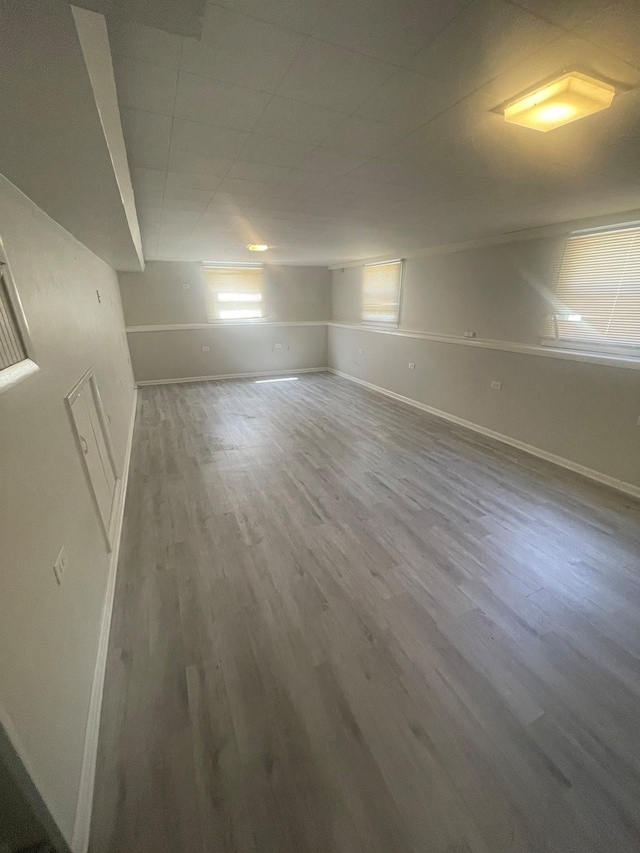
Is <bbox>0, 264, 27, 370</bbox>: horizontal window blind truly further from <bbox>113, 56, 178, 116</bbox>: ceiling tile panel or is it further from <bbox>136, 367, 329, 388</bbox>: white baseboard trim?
<bbox>136, 367, 329, 388</bbox>: white baseboard trim

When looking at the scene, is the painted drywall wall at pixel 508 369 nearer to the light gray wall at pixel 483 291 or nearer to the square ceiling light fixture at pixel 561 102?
the light gray wall at pixel 483 291

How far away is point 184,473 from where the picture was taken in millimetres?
3395

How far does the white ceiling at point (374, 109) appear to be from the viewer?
37.1 inches

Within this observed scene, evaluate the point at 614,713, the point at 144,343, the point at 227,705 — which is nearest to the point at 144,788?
the point at 227,705

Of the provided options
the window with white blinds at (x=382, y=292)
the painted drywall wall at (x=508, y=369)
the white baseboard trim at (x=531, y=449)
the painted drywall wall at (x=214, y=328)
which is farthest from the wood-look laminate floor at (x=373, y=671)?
the painted drywall wall at (x=214, y=328)

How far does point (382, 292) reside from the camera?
6.03m

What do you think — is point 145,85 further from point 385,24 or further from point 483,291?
point 483,291

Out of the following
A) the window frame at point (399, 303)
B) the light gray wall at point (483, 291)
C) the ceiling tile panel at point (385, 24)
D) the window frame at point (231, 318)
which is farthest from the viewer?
the window frame at point (231, 318)

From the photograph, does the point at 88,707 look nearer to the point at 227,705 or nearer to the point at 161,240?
the point at 227,705

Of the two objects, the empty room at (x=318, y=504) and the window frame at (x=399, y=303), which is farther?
the window frame at (x=399, y=303)

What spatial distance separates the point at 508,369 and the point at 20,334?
4289 mm

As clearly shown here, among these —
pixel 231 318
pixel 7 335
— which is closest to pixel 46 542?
pixel 7 335

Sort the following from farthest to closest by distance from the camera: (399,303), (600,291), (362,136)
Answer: (399,303), (600,291), (362,136)

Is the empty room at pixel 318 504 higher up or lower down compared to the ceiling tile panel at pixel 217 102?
lower down
